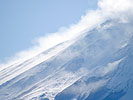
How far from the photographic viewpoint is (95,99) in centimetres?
19738

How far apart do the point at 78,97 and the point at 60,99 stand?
11.7m

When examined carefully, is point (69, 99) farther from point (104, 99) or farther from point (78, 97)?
point (104, 99)

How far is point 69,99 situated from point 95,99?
1581cm

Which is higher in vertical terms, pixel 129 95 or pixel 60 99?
pixel 60 99

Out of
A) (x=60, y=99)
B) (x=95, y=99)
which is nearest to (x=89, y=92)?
(x=95, y=99)

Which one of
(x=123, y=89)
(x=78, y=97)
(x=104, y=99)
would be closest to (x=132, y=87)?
(x=123, y=89)

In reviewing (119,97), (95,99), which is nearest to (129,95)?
(119,97)

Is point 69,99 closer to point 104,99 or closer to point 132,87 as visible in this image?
point 104,99

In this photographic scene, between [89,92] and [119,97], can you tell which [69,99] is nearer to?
[89,92]

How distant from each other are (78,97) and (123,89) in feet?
93.1

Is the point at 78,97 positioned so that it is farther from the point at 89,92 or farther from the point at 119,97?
the point at 119,97

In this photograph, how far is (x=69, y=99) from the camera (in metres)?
198

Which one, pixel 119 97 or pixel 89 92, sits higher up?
pixel 89 92

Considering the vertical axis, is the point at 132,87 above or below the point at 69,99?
below
